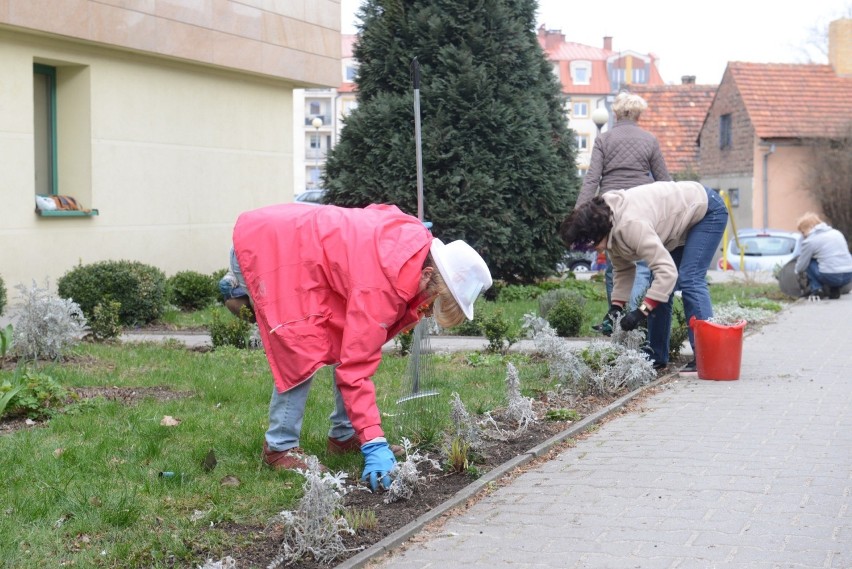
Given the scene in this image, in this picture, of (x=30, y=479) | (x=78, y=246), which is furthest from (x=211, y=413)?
(x=78, y=246)

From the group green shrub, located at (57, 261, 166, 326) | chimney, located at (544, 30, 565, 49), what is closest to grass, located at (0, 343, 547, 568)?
green shrub, located at (57, 261, 166, 326)

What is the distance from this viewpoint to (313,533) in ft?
13.2

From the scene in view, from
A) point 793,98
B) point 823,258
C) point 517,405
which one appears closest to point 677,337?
point 517,405

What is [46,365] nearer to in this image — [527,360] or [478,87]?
[527,360]

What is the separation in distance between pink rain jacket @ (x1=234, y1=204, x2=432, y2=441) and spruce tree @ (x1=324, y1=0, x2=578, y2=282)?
9162 mm

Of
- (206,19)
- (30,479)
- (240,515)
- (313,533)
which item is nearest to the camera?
(313,533)

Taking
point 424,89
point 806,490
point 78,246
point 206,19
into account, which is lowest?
point 806,490

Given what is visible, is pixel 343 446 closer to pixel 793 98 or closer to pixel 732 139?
pixel 793 98

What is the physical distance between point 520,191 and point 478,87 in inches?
57.1

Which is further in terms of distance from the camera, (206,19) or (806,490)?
(206,19)

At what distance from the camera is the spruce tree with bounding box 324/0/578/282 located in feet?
47.0

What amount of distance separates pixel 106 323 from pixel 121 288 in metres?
1.70

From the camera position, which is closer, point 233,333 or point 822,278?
point 233,333

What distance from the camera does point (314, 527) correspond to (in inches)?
160
